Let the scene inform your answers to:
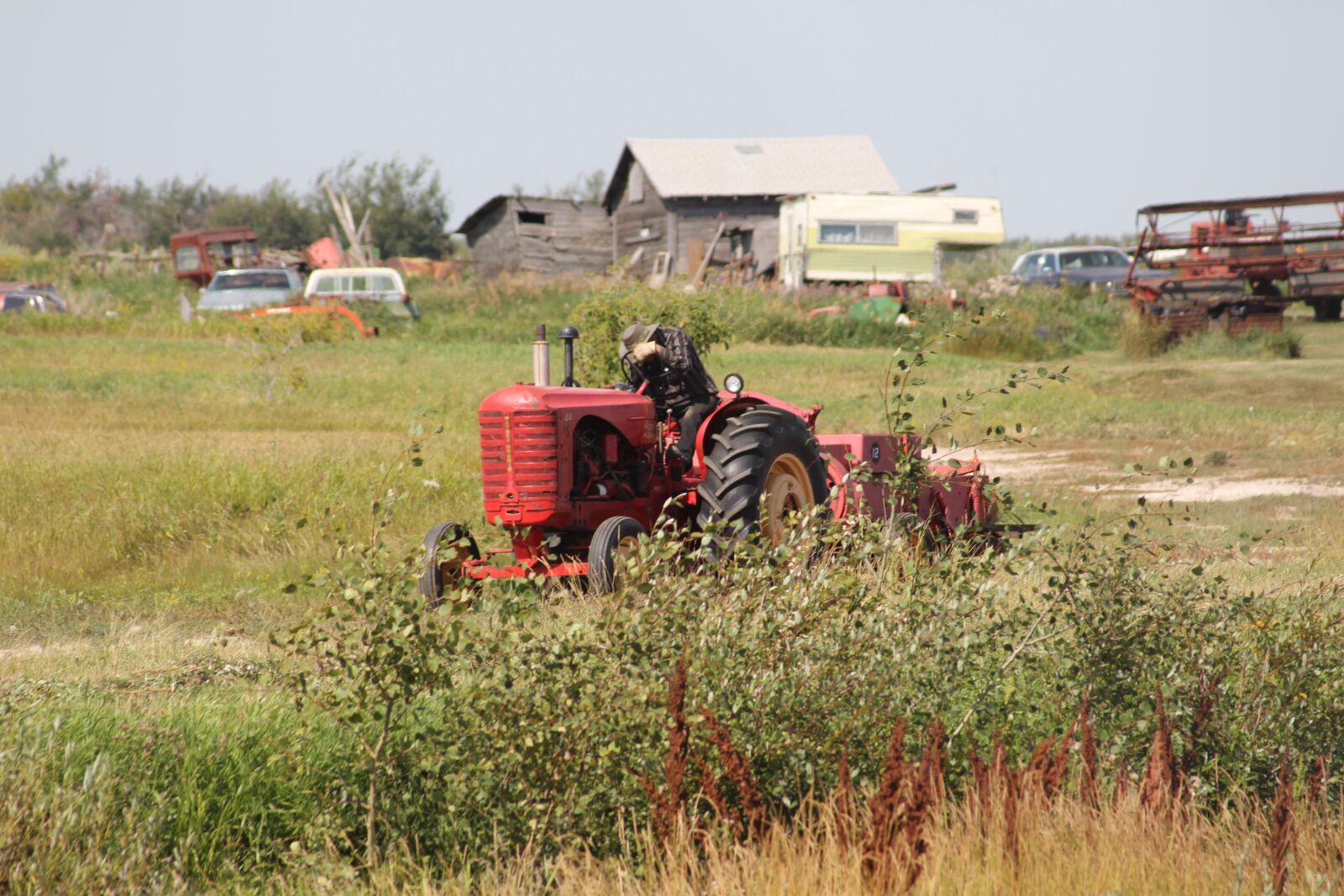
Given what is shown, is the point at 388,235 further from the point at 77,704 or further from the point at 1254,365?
the point at 77,704

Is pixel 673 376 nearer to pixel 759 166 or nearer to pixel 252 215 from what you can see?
pixel 759 166

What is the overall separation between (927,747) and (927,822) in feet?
1.50

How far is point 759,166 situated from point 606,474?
3465 centimetres

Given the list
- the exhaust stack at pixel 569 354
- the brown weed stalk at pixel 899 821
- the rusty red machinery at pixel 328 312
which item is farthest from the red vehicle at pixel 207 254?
the brown weed stalk at pixel 899 821

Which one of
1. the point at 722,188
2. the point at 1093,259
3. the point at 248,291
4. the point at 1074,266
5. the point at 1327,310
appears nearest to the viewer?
the point at 1327,310

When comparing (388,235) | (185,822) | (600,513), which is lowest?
(185,822)

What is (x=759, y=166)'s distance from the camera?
41.4 meters

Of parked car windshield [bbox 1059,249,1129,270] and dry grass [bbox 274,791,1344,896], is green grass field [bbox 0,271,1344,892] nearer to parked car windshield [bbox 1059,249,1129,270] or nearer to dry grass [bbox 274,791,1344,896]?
dry grass [bbox 274,791,1344,896]

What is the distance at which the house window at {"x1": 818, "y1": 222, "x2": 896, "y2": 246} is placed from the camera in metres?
33.9

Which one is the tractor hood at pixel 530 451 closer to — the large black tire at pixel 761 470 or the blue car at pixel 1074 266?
the large black tire at pixel 761 470

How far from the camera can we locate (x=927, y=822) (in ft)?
13.7

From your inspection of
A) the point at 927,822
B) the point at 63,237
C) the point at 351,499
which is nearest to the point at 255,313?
the point at 351,499

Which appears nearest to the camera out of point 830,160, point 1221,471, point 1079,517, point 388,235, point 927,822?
point 927,822

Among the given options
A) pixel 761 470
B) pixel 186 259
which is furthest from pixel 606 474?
pixel 186 259
